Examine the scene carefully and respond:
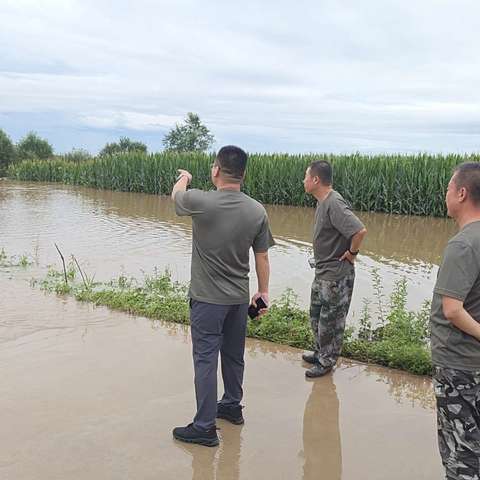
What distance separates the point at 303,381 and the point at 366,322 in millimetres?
1623

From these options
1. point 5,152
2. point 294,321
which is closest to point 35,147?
point 5,152

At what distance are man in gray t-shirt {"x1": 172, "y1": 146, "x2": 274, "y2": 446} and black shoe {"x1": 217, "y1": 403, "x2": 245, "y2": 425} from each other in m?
0.30

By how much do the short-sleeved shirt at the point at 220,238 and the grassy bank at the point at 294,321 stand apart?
2130 millimetres

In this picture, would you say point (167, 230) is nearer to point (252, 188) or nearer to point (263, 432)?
point (252, 188)

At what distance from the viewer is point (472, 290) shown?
9.29 ft

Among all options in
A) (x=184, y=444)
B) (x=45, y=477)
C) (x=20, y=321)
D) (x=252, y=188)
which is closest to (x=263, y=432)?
(x=184, y=444)

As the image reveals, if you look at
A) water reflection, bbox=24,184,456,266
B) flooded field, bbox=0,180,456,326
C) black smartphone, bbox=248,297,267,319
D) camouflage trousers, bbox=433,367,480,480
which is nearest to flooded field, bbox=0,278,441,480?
camouflage trousers, bbox=433,367,480,480

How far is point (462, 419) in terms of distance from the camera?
2.88 meters

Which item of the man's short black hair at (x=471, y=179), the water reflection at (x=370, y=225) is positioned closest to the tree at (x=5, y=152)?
the water reflection at (x=370, y=225)

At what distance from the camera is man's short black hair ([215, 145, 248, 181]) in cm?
380

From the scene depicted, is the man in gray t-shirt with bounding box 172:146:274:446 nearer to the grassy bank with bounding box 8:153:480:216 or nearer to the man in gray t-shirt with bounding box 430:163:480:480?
the man in gray t-shirt with bounding box 430:163:480:480

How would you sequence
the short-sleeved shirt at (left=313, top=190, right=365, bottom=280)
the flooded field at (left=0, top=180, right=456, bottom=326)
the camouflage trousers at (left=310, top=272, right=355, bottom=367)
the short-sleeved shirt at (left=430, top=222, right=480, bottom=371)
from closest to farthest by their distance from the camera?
1. the short-sleeved shirt at (left=430, top=222, right=480, bottom=371)
2. the short-sleeved shirt at (left=313, top=190, right=365, bottom=280)
3. the camouflage trousers at (left=310, top=272, right=355, bottom=367)
4. the flooded field at (left=0, top=180, right=456, bottom=326)

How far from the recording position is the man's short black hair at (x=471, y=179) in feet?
9.21

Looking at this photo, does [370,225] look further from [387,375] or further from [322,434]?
[322,434]
